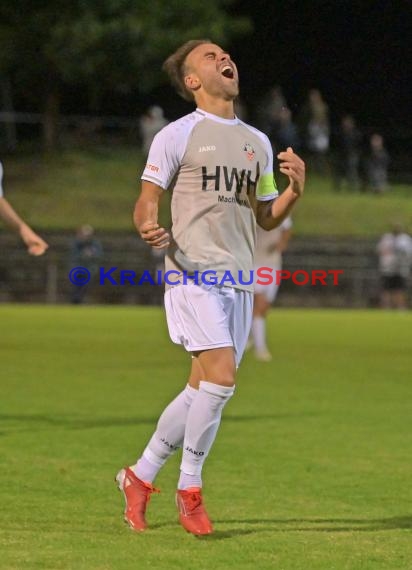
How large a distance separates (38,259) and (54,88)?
39.5ft

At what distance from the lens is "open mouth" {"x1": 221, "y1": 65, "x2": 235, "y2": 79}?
22.4ft

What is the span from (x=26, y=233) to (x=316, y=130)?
3405 cm

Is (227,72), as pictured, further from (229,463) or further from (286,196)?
(229,463)

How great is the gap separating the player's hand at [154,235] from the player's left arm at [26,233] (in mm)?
2529

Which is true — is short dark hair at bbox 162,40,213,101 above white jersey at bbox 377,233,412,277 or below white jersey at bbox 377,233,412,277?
above

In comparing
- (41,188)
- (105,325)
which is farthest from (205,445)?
(41,188)

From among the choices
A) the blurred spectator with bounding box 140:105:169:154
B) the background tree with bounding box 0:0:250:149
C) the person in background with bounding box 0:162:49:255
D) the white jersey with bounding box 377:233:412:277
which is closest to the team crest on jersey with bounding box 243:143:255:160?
the person in background with bounding box 0:162:49:255

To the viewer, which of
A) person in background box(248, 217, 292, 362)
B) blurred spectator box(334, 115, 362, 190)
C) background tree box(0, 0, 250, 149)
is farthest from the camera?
background tree box(0, 0, 250, 149)

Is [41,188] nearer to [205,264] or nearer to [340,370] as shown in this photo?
[340,370]

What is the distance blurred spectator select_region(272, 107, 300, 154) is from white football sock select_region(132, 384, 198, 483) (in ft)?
112

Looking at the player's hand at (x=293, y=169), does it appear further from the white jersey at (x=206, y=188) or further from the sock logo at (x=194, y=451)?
the sock logo at (x=194, y=451)

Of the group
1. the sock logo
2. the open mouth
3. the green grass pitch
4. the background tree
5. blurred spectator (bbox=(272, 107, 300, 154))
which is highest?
the background tree

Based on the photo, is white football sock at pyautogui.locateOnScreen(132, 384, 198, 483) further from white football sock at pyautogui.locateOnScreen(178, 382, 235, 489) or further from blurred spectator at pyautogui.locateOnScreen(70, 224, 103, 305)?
blurred spectator at pyautogui.locateOnScreen(70, 224, 103, 305)

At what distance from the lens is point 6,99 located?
49750mm
